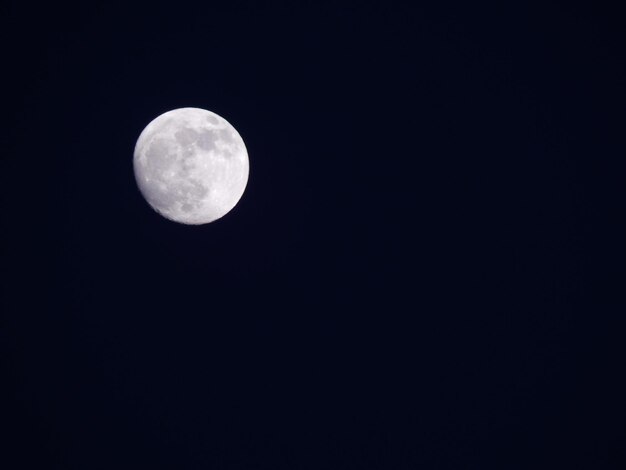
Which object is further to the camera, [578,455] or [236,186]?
[578,455]

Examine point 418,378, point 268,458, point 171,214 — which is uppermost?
point 171,214

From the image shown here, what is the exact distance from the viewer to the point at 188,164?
377cm

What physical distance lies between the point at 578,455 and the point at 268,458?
4.86m

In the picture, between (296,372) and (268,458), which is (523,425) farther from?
(268,458)

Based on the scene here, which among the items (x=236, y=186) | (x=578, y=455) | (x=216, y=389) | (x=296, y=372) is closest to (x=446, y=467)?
(x=578, y=455)

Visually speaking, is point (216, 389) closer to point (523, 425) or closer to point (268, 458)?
point (268, 458)

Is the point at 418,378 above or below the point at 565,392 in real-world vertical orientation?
above

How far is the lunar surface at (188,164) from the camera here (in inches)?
149

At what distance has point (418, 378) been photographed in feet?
18.5

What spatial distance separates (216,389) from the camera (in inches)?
222

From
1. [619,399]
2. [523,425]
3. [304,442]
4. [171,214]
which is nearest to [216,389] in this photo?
[304,442]

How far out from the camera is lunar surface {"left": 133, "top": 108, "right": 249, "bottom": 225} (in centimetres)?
378

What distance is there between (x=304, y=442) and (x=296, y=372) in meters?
1.07

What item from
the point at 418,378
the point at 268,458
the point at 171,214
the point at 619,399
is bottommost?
the point at 619,399
